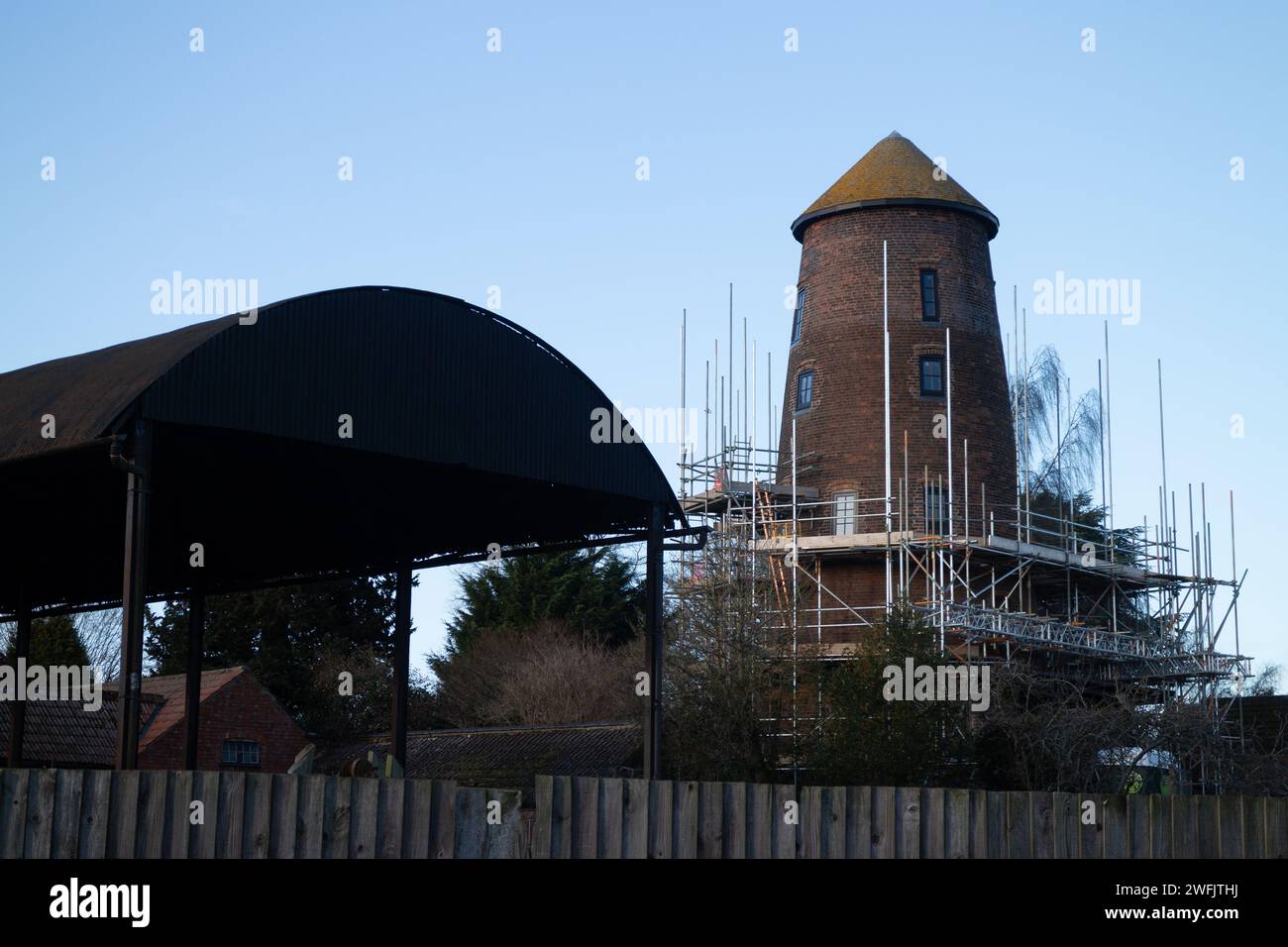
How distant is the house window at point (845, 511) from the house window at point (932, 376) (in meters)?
4.01

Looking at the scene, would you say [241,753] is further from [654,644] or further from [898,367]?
[654,644]

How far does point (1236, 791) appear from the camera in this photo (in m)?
43.3

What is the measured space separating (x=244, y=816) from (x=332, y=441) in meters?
9.09

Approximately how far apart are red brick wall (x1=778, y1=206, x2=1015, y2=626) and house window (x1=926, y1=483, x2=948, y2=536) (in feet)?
1.31

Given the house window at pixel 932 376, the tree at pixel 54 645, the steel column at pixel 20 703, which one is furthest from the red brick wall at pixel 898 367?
the tree at pixel 54 645

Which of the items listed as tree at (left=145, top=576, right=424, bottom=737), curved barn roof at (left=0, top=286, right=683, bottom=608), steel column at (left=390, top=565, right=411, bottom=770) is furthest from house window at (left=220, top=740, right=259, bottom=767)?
steel column at (left=390, top=565, right=411, bottom=770)

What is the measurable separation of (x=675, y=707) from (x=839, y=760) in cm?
641

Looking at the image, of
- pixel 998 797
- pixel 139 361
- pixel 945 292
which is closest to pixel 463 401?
pixel 139 361

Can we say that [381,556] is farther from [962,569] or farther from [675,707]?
[962,569]

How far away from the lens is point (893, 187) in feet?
172

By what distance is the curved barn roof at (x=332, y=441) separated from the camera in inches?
776

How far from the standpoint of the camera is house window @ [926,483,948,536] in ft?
164

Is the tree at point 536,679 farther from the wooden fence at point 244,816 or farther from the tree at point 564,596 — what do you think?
the wooden fence at point 244,816

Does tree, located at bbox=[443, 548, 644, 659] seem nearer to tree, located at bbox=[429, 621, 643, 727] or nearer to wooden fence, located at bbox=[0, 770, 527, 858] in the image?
tree, located at bbox=[429, 621, 643, 727]
